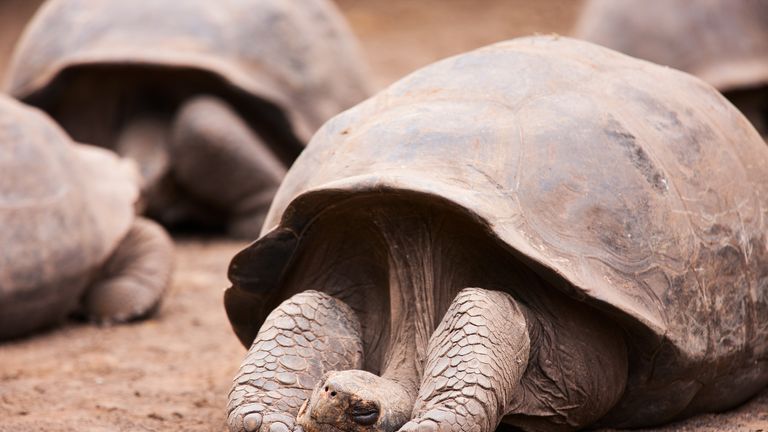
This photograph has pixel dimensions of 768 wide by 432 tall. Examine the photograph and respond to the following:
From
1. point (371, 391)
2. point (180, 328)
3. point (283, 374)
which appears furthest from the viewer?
point (180, 328)

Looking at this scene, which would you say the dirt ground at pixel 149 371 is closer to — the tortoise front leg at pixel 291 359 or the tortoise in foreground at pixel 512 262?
the tortoise in foreground at pixel 512 262

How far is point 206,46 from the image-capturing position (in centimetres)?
705

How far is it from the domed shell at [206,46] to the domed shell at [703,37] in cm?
218

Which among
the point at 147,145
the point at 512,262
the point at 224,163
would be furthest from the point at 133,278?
the point at 512,262

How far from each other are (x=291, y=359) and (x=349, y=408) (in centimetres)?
36

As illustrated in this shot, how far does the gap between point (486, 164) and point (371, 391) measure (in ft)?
1.99

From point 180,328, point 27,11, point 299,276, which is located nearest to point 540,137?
point 299,276

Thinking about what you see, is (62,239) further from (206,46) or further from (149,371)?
(206,46)

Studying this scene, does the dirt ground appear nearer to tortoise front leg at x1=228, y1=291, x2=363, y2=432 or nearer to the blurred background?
tortoise front leg at x1=228, y1=291, x2=363, y2=432

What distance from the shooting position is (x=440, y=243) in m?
3.02

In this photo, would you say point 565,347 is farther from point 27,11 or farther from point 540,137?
point 27,11

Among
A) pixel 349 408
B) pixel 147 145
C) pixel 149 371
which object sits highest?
pixel 349 408

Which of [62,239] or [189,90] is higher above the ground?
[62,239]

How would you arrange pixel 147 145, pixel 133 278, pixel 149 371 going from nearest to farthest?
pixel 149 371, pixel 133 278, pixel 147 145
